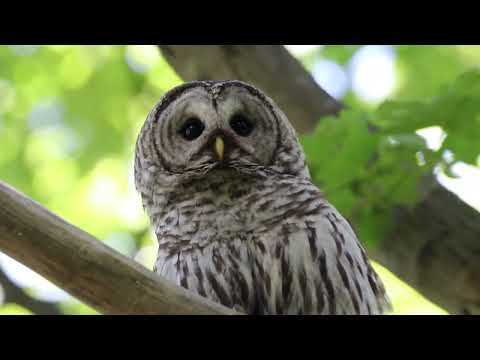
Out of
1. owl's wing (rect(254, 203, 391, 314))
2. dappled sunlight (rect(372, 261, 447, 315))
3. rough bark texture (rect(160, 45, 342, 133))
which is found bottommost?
owl's wing (rect(254, 203, 391, 314))

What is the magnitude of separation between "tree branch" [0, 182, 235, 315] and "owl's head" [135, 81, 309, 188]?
5.12ft

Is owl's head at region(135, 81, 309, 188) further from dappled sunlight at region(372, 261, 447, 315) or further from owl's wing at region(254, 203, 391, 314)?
dappled sunlight at region(372, 261, 447, 315)

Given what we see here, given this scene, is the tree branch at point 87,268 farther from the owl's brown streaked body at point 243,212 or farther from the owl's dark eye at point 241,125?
the owl's dark eye at point 241,125

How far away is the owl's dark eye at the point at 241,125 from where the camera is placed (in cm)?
406

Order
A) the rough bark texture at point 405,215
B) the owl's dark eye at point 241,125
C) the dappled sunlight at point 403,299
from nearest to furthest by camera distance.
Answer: the owl's dark eye at point 241,125 → the rough bark texture at point 405,215 → the dappled sunlight at point 403,299

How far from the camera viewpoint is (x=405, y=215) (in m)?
4.41

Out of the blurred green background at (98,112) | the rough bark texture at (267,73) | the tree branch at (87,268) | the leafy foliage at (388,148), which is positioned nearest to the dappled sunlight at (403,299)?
the blurred green background at (98,112)

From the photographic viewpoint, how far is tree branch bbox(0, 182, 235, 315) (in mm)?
2322

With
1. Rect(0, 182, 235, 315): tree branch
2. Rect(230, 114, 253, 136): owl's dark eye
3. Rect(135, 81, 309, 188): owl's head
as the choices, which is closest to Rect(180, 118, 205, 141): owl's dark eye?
Rect(135, 81, 309, 188): owl's head
